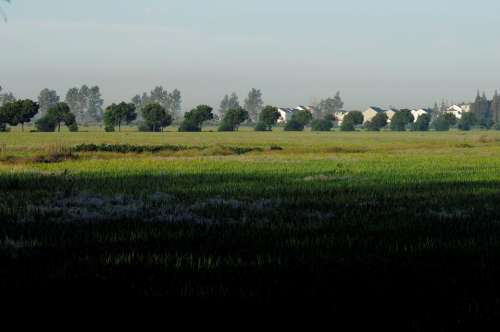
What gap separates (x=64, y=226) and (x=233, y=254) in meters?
4.37

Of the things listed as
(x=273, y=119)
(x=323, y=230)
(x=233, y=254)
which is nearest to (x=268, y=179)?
(x=323, y=230)

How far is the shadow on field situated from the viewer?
6.61 m

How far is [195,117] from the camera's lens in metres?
159

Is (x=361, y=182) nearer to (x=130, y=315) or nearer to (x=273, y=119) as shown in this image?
(x=130, y=315)

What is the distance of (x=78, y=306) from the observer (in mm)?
6164

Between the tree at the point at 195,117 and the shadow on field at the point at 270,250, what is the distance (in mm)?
139677

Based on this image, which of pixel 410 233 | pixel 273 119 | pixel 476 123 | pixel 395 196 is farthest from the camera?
pixel 476 123

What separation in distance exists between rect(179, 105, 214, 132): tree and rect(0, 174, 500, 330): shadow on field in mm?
139677

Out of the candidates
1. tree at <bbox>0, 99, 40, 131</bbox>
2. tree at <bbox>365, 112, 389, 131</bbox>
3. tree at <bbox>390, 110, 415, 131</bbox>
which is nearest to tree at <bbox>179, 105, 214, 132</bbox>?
tree at <bbox>0, 99, 40, 131</bbox>

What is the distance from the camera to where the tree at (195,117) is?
513 ft

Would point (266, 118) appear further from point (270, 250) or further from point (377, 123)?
point (270, 250)

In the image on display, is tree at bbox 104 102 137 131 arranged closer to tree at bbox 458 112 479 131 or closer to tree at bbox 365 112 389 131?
tree at bbox 365 112 389 131

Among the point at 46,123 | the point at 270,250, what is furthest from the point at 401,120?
the point at 270,250

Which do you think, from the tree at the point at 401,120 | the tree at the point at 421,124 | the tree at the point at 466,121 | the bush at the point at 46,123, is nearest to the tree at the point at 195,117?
the bush at the point at 46,123
